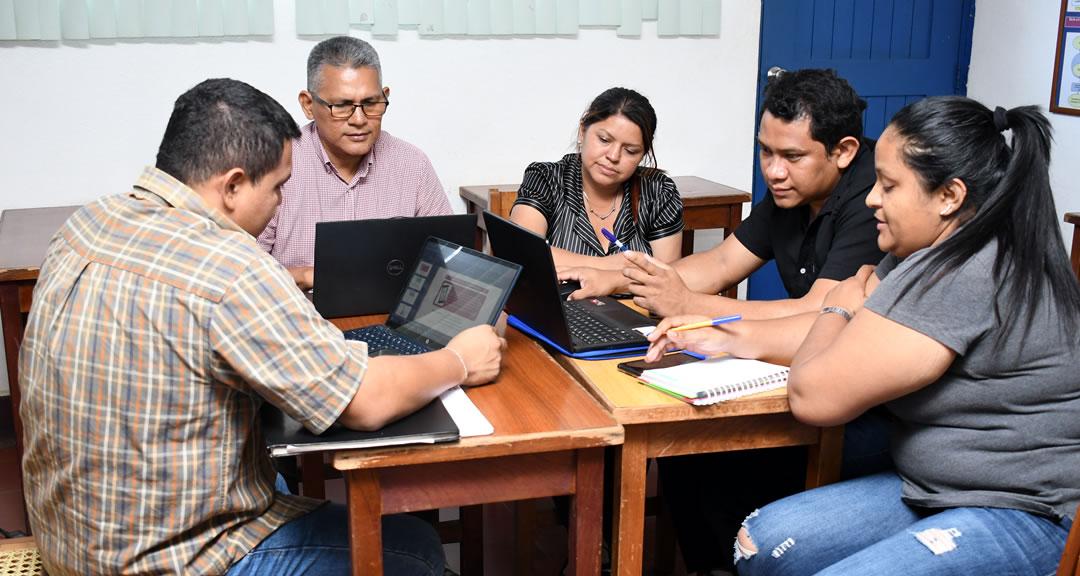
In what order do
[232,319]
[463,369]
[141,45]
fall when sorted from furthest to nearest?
[141,45] < [463,369] < [232,319]

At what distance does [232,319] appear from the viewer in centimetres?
126

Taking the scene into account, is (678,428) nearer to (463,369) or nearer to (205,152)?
(463,369)

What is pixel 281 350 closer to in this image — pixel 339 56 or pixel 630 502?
pixel 630 502

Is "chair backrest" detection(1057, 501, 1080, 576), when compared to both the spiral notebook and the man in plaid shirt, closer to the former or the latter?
the spiral notebook

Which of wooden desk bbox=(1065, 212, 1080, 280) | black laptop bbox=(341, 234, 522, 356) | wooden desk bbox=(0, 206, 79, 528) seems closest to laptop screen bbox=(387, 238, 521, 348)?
black laptop bbox=(341, 234, 522, 356)

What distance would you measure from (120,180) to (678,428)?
8.48 ft

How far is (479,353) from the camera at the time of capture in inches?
64.9

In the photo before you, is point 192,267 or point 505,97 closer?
point 192,267

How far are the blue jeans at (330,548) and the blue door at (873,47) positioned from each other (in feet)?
9.46

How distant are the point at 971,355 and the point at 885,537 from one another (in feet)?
1.17

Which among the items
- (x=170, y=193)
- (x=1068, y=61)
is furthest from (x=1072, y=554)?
(x=1068, y=61)

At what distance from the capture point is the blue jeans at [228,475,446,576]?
1.46 metres

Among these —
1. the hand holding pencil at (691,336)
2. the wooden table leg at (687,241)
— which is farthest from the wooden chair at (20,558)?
the wooden table leg at (687,241)

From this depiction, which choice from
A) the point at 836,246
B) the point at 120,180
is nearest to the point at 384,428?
the point at 836,246
